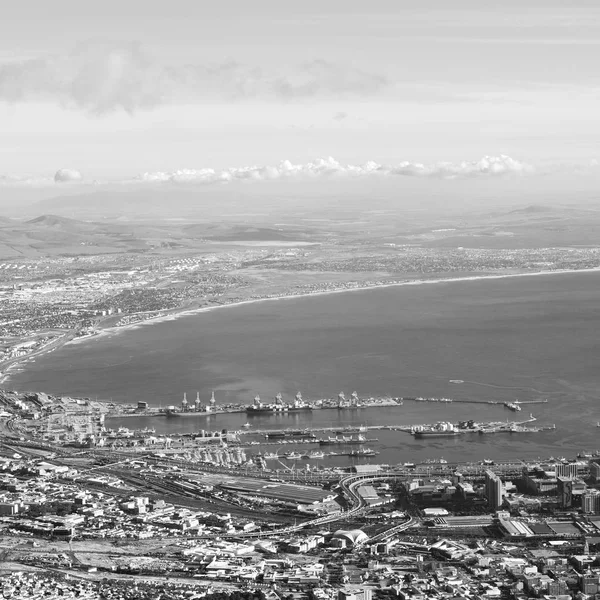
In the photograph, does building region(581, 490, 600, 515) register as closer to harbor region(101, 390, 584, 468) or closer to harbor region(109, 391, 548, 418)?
harbor region(101, 390, 584, 468)

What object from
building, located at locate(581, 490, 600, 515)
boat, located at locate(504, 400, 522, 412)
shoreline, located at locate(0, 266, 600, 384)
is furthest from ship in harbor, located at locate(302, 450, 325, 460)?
shoreline, located at locate(0, 266, 600, 384)

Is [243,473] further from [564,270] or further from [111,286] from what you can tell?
[564,270]

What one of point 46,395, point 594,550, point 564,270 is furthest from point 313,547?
point 564,270

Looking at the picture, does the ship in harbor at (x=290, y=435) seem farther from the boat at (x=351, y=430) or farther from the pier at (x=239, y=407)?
the pier at (x=239, y=407)

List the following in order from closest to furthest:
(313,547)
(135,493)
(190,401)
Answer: (313,547), (135,493), (190,401)

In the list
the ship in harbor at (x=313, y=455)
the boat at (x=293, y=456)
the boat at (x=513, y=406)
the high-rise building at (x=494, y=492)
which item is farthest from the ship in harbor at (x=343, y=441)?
the high-rise building at (x=494, y=492)

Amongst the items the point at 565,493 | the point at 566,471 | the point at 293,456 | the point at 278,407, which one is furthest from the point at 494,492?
the point at 278,407

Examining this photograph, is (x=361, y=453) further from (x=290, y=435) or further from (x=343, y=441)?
(x=290, y=435)

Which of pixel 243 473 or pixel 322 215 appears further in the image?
pixel 322 215
